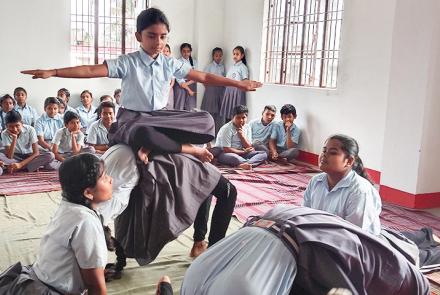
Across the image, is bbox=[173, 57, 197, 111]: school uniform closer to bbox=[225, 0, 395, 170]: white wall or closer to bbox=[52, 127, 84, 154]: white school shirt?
bbox=[225, 0, 395, 170]: white wall

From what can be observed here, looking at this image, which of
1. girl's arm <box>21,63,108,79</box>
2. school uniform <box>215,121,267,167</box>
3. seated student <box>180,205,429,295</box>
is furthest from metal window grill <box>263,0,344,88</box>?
seated student <box>180,205,429,295</box>

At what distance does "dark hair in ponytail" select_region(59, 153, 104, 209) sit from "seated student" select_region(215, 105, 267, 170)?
152 inches

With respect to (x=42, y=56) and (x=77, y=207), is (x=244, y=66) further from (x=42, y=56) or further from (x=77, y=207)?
(x=77, y=207)

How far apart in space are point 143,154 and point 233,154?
11.4 ft

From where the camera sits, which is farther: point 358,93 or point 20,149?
point 358,93

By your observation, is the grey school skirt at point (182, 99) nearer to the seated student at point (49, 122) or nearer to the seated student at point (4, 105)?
the seated student at point (49, 122)

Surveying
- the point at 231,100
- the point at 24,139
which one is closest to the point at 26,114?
the point at 24,139

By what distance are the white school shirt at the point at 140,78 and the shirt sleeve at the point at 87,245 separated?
737 millimetres

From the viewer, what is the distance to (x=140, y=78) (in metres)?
2.29

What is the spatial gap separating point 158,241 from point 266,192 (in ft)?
7.78

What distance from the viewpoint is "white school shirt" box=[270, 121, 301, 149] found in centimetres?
624

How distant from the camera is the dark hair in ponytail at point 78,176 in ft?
5.88

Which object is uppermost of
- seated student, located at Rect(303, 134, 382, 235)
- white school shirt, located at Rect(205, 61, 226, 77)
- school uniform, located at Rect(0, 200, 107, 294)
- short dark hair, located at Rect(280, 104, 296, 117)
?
white school shirt, located at Rect(205, 61, 226, 77)

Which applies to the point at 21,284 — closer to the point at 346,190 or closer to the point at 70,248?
the point at 70,248
